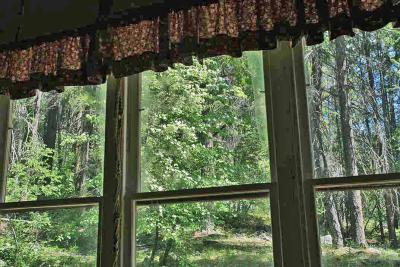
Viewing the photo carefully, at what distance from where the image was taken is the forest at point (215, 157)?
65.3 inches

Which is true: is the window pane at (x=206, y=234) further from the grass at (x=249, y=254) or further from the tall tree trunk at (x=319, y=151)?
the tall tree trunk at (x=319, y=151)

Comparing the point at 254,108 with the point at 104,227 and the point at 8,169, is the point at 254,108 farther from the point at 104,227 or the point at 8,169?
the point at 8,169

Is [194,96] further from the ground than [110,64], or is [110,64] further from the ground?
[110,64]

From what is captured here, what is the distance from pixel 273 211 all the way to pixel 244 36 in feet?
2.23

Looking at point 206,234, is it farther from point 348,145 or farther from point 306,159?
point 348,145

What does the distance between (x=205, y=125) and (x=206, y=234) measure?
0.46 meters

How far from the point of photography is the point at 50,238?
2.13 metres

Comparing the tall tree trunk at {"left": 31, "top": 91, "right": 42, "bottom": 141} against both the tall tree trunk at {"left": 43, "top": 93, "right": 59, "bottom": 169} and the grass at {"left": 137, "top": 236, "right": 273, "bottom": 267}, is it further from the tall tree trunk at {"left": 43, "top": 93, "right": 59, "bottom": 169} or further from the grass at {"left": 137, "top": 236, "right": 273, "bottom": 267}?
the grass at {"left": 137, "top": 236, "right": 273, "bottom": 267}

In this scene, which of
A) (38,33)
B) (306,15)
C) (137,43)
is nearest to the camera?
(306,15)

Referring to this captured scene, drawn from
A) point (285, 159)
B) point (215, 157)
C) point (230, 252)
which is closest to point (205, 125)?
point (215, 157)

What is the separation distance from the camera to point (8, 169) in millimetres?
2357

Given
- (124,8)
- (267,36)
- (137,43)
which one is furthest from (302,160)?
(124,8)

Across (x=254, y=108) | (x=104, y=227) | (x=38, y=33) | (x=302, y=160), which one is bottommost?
(x=104, y=227)

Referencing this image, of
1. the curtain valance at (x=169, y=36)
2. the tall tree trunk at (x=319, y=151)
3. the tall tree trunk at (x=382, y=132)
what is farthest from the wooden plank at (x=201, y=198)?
the curtain valance at (x=169, y=36)
